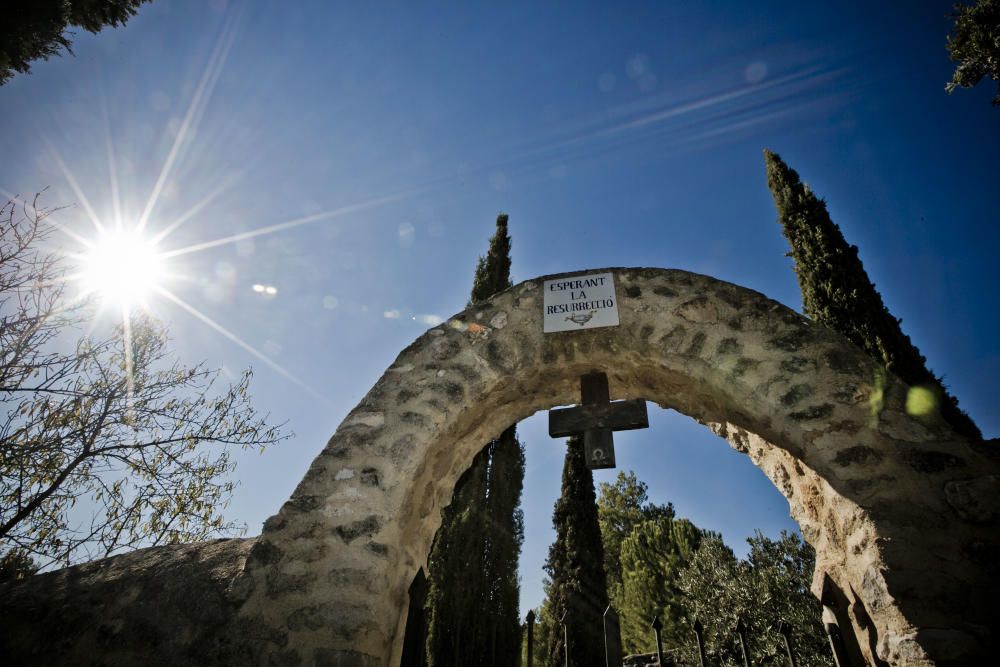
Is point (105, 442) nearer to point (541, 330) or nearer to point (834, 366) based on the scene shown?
point (541, 330)

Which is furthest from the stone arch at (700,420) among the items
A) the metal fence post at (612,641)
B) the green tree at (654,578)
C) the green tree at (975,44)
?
the green tree at (654,578)

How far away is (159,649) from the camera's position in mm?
2252

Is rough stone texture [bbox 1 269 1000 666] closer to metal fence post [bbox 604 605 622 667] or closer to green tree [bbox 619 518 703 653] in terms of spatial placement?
metal fence post [bbox 604 605 622 667]

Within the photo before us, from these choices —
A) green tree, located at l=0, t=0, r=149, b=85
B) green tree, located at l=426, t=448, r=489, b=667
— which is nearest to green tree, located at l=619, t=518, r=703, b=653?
green tree, located at l=426, t=448, r=489, b=667

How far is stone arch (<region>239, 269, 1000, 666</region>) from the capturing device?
6.41 ft

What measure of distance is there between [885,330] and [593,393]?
4650 millimetres

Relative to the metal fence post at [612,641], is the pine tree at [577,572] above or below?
above

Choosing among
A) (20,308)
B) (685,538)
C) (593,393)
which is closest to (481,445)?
(593,393)

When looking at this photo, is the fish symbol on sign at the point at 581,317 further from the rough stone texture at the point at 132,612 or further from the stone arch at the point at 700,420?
the rough stone texture at the point at 132,612

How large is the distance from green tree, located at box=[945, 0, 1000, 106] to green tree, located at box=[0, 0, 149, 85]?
438 inches

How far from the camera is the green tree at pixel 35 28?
4.55 meters

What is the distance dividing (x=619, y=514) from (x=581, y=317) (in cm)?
1922

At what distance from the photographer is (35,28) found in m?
4.66

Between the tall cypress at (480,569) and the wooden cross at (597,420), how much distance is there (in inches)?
255
